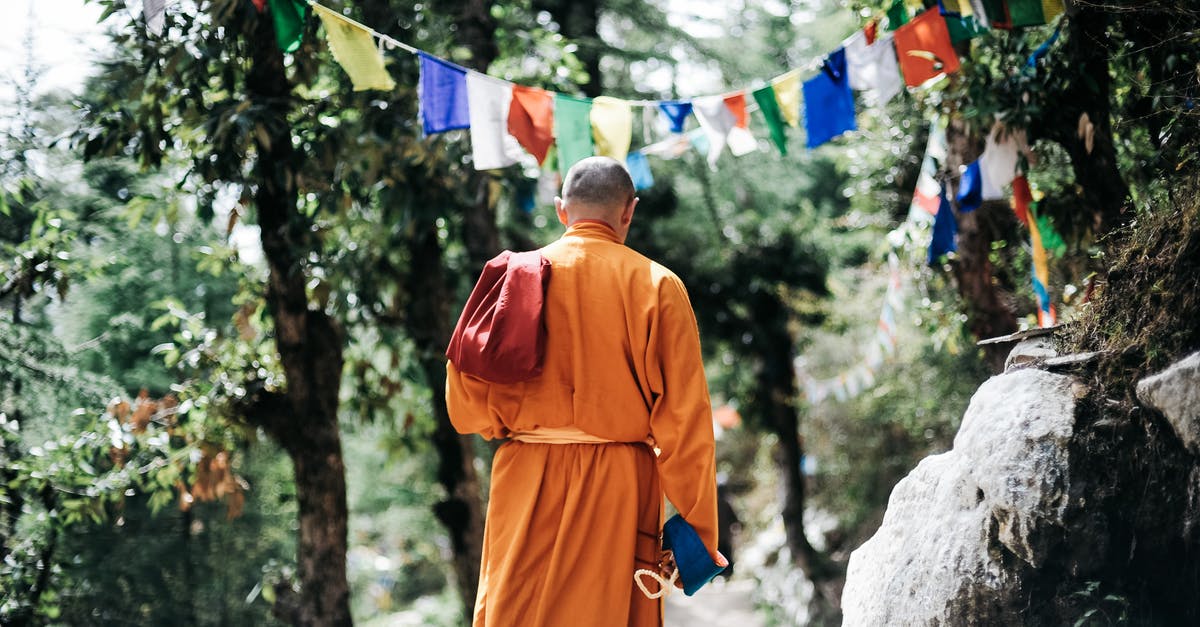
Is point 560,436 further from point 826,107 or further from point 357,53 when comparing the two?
point 826,107

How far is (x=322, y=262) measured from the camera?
5000 millimetres

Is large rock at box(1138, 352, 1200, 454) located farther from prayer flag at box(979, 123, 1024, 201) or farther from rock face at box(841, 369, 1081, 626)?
prayer flag at box(979, 123, 1024, 201)

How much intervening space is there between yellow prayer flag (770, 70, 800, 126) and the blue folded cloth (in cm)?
289

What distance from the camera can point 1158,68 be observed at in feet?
11.2

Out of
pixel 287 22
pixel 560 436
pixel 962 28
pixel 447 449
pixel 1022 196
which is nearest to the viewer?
Result: pixel 560 436

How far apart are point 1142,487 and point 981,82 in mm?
2279

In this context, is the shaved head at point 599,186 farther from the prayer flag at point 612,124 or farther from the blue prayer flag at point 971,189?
the blue prayer flag at point 971,189


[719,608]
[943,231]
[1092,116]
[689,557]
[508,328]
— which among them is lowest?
[719,608]

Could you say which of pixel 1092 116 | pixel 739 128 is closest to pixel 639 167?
pixel 739 128

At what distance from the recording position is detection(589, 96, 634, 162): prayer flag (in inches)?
176

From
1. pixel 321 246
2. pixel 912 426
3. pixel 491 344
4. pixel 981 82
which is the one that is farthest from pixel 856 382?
pixel 491 344

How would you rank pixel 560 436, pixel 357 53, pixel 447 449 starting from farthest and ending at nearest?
1. pixel 447 449
2. pixel 357 53
3. pixel 560 436

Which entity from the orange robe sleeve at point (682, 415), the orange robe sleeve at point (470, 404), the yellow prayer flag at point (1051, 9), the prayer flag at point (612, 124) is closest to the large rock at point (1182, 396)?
the orange robe sleeve at point (682, 415)

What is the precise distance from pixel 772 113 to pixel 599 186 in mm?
2449
